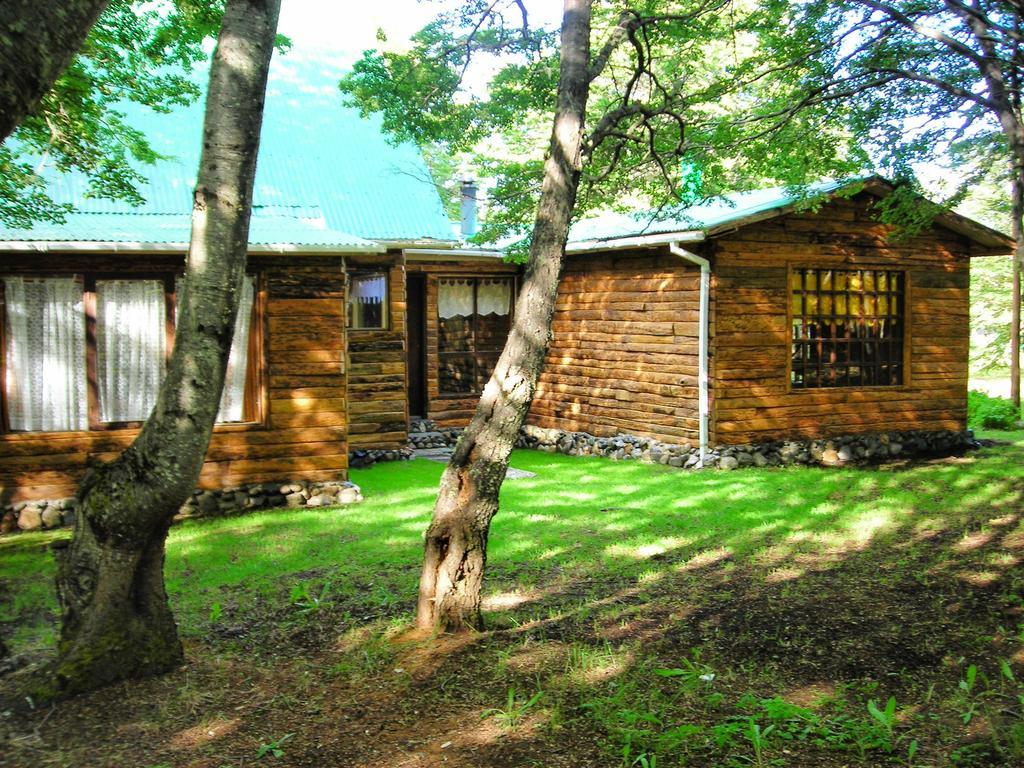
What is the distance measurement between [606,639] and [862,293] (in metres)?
10.1

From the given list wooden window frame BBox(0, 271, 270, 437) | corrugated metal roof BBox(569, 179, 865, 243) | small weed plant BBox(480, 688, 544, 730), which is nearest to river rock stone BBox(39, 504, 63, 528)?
wooden window frame BBox(0, 271, 270, 437)

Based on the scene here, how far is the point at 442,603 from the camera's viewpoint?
5.65 metres

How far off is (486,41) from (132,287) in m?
Result: 4.75

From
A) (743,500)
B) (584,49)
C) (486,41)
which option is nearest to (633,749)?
(584,49)

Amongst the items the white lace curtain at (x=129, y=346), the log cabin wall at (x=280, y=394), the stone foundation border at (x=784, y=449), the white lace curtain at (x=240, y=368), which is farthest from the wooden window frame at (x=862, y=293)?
the white lace curtain at (x=129, y=346)

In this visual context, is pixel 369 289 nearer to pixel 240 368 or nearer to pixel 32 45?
pixel 240 368

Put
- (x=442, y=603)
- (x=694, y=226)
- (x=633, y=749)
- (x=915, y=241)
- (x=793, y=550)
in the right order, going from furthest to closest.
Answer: (x=915, y=241) → (x=694, y=226) → (x=793, y=550) → (x=442, y=603) → (x=633, y=749)

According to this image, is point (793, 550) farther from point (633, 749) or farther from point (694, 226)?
point (694, 226)

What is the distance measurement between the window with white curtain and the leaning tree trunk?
11.9 meters

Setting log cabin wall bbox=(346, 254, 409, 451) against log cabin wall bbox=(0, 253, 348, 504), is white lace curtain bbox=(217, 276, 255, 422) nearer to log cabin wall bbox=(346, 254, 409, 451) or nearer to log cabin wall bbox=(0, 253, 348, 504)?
log cabin wall bbox=(0, 253, 348, 504)

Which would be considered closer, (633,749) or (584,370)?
(633,749)

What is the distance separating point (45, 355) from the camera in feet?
32.3

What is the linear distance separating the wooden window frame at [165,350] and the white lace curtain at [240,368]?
0.04 m

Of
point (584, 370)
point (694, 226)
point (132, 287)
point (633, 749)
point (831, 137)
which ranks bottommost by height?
point (633, 749)
